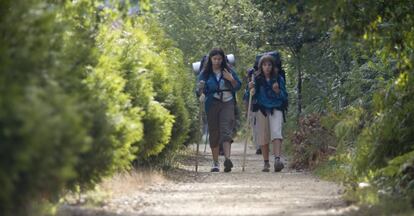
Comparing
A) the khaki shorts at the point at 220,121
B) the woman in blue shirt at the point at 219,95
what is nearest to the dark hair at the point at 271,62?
the woman in blue shirt at the point at 219,95

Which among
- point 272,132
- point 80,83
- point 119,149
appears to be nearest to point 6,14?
point 80,83

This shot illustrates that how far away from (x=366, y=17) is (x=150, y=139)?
3713 millimetres

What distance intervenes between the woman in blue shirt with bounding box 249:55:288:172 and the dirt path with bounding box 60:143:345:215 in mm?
1670

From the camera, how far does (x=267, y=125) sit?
17.1 meters

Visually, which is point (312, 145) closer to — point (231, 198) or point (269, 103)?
point (269, 103)

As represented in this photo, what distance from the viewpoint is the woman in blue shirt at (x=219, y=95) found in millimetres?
17016

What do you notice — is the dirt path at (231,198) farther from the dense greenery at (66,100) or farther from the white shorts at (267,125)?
the white shorts at (267,125)

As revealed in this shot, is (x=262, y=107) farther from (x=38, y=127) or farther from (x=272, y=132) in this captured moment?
(x=38, y=127)

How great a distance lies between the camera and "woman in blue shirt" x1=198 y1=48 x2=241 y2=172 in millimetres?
Result: 17016

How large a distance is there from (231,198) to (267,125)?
5.90 metres

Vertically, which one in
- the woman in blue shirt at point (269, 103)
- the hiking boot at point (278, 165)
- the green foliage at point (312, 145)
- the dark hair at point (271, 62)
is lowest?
the hiking boot at point (278, 165)

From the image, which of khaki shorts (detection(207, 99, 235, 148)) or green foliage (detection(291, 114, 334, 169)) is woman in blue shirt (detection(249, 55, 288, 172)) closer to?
khaki shorts (detection(207, 99, 235, 148))

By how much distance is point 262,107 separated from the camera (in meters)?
17.0

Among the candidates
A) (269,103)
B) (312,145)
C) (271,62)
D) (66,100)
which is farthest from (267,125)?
(66,100)
